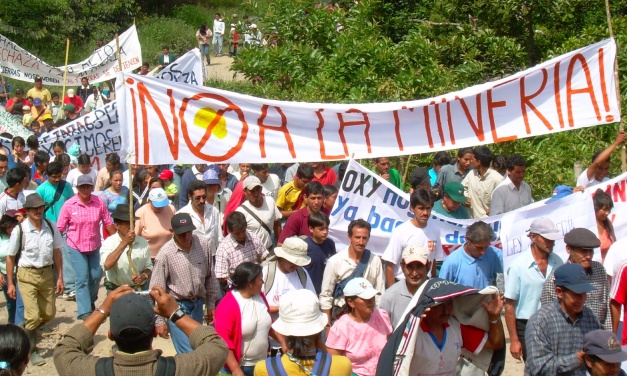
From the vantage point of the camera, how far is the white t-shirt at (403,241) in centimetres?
710

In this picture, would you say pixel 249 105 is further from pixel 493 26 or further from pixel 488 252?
pixel 493 26

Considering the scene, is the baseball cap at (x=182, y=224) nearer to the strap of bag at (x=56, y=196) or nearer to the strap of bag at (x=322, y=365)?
the strap of bag at (x=322, y=365)

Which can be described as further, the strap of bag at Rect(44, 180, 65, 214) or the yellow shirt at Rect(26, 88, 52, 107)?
the yellow shirt at Rect(26, 88, 52, 107)

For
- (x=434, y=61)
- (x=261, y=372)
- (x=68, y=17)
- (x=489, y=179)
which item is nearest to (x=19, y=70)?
(x=434, y=61)

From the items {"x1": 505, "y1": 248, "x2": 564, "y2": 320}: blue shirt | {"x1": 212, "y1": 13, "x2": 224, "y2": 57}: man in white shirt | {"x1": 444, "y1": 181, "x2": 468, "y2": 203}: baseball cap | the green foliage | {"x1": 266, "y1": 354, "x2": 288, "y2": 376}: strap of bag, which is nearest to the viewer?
{"x1": 266, "y1": 354, "x2": 288, "y2": 376}: strap of bag

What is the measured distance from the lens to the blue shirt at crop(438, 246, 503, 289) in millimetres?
6664

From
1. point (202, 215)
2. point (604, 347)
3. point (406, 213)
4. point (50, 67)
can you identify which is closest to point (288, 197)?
point (202, 215)

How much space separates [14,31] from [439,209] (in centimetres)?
2415

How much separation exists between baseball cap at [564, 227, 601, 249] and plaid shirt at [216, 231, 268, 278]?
267cm

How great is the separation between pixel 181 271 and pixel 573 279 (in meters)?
3.19

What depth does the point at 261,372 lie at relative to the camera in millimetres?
4738

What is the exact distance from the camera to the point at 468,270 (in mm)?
6684

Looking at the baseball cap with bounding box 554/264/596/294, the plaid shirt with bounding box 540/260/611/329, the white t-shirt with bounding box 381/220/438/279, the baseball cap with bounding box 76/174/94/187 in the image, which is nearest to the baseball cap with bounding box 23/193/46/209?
the baseball cap with bounding box 76/174/94/187

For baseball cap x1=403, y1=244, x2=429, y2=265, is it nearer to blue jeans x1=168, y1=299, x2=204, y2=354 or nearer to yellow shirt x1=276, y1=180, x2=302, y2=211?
blue jeans x1=168, y1=299, x2=204, y2=354
